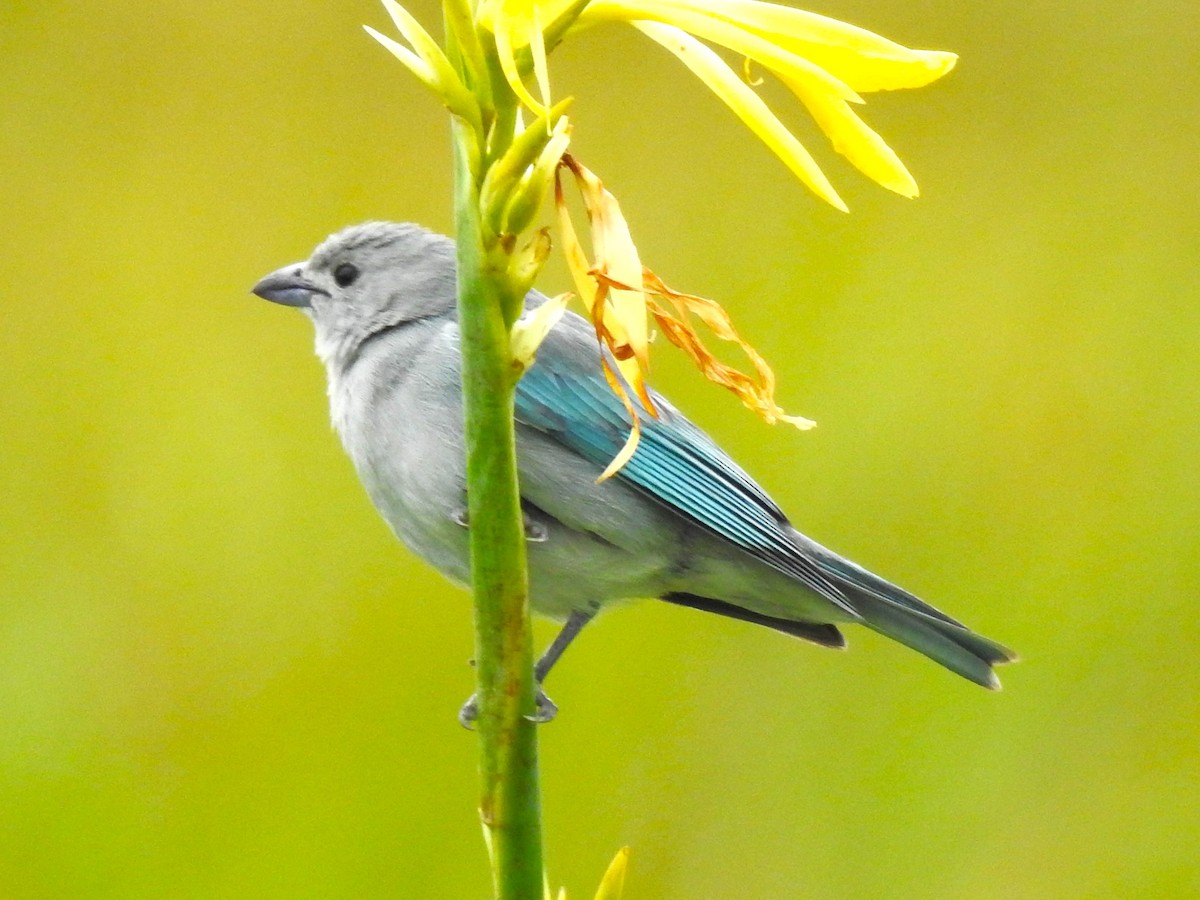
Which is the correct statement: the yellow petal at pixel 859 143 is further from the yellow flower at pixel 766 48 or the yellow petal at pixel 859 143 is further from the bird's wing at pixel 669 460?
the bird's wing at pixel 669 460

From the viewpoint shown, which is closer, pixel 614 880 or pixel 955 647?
pixel 614 880

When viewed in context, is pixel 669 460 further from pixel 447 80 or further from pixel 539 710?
pixel 447 80

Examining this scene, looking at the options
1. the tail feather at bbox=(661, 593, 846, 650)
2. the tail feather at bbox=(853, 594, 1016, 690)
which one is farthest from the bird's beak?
the tail feather at bbox=(853, 594, 1016, 690)

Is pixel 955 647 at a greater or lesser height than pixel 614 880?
lesser

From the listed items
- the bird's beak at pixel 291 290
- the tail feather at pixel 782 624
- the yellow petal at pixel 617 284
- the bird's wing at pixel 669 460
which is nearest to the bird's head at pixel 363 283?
the bird's beak at pixel 291 290

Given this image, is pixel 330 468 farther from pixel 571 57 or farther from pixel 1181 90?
pixel 1181 90

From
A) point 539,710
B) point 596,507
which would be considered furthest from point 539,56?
point 596,507
